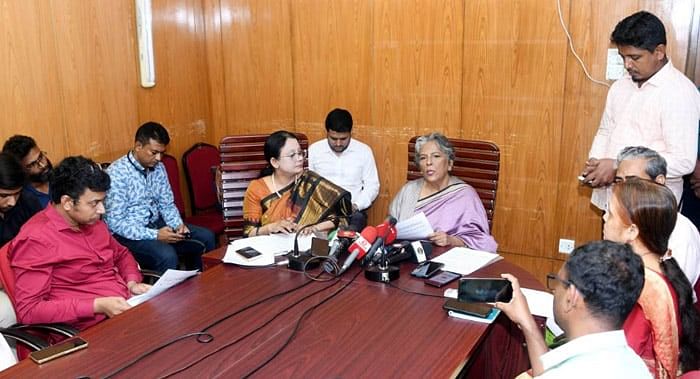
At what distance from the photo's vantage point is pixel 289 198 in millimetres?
3115

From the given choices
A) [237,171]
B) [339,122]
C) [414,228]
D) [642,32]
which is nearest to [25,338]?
[414,228]

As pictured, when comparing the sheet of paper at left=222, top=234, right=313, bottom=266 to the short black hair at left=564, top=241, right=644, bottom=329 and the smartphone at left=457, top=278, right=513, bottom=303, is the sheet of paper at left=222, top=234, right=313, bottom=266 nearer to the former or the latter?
the smartphone at left=457, top=278, right=513, bottom=303

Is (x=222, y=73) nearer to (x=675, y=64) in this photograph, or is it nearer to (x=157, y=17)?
(x=157, y=17)

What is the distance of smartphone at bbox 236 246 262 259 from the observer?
2.59 metres

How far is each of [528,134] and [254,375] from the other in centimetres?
290

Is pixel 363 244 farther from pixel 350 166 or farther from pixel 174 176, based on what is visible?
pixel 174 176

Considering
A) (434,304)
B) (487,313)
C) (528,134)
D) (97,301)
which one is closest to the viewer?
(487,313)

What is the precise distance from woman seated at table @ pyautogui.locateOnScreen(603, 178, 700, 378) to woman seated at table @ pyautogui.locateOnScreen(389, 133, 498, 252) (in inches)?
42.0

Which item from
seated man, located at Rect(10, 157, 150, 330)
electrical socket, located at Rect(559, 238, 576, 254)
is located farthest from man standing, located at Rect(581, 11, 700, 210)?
seated man, located at Rect(10, 157, 150, 330)

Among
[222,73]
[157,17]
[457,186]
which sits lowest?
[457,186]

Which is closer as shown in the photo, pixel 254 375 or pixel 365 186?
pixel 254 375

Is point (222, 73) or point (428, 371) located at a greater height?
point (222, 73)

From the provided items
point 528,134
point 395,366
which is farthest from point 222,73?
point 395,366

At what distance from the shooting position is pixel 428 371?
5.54 ft
